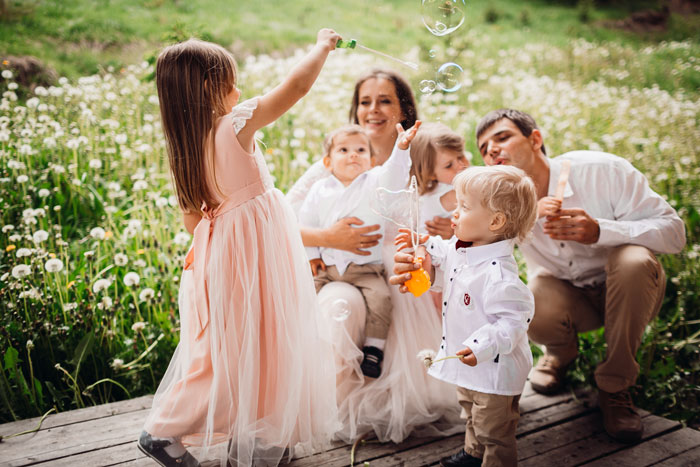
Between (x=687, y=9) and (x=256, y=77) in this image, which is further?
Answer: (x=687, y=9)

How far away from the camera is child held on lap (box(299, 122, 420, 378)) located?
2.49m

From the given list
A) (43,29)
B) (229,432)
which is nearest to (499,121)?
(229,432)

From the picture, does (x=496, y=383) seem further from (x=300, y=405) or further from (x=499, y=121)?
(x=499, y=121)

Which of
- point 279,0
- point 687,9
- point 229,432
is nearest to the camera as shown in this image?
point 229,432

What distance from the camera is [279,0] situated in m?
8.41

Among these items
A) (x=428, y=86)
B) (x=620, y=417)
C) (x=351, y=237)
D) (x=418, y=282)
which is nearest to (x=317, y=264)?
(x=351, y=237)

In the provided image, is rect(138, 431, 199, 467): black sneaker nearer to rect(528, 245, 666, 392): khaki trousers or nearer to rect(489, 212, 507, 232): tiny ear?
rect(489, 212, 507, 232): tiny ear

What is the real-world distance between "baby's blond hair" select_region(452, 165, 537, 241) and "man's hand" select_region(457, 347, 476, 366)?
0.43 m

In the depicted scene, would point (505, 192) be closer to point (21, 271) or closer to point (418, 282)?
point (418, 282)

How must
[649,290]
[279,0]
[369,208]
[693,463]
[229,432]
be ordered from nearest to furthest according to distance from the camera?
[229,432] → [693,463] → [649,290] → [369,208] → [279,0]

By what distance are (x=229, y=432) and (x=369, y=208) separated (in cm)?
112

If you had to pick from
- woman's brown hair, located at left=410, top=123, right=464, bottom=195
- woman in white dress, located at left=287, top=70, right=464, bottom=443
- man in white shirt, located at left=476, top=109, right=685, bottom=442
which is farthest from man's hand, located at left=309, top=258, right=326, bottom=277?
man in white shirt, located at left=476, top=109, right=685, bottom=442

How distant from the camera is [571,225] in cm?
240

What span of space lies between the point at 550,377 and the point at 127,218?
2.80 metres
